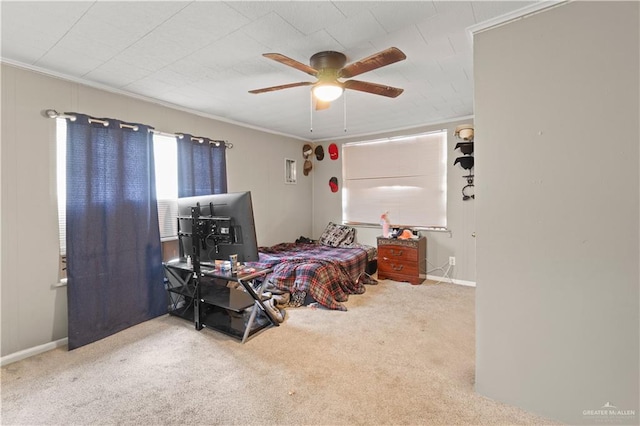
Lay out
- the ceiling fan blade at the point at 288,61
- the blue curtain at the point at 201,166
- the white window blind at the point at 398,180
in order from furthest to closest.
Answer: the white window blind at the point at 398,180 < the blue curtain at the point at 201,166 < the ceiling fan blade at the point at 288,61

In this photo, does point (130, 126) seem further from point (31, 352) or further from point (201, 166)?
point (31, 352)

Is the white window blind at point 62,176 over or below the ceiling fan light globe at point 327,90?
below

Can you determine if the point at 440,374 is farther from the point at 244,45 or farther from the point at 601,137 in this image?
the point at 244,45

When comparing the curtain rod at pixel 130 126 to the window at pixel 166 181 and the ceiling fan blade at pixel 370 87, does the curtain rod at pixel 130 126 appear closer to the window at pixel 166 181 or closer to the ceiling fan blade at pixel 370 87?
the window at pixel 166 181

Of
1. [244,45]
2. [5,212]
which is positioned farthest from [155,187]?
[244,45]

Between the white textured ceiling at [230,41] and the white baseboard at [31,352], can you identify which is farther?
the white baseboard at [31,352]

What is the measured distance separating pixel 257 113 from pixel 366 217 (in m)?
2.43

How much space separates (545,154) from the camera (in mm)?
1575

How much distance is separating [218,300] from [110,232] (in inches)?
46.5

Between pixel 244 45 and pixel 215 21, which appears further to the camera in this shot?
pixel 244 45

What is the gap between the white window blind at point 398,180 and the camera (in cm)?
428

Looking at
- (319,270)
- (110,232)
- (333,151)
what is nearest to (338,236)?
(333,151)

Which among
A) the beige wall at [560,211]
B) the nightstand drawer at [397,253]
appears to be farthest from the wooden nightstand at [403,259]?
the beige wall at [560,211]

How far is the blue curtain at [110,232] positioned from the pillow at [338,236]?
2610mm
